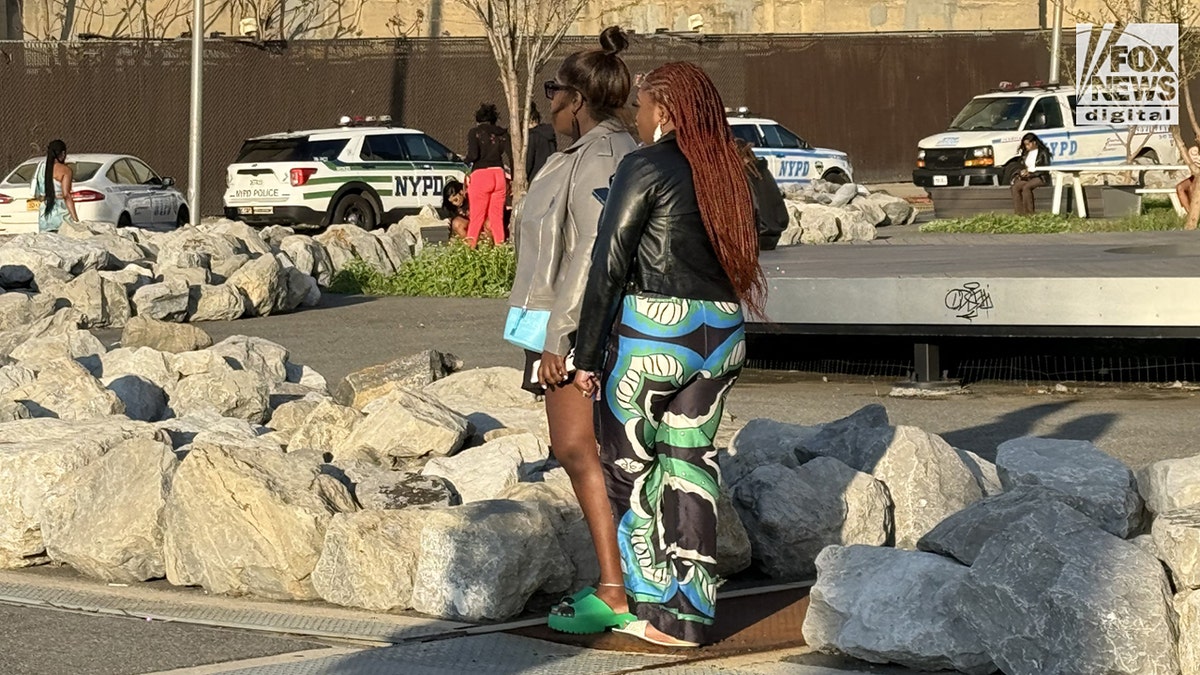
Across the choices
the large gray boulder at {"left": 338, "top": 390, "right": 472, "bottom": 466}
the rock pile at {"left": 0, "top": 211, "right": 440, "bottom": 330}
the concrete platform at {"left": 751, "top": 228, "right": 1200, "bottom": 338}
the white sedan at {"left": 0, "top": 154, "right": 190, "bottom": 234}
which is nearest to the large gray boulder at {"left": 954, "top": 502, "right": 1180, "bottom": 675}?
the large gray boulder at {"left": 338, "top": 390, "right": 472, "bottom": 466}

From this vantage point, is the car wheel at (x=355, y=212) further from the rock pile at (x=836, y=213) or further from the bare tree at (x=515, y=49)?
the rock pile at (x=836, y=213)

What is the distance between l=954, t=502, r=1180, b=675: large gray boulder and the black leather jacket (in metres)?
1.17

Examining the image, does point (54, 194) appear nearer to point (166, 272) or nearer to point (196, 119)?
point (196, 119)

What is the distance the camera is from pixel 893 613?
5430 mm

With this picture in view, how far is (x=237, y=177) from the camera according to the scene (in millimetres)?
27531

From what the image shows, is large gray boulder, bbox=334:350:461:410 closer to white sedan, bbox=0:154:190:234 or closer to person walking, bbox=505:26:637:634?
person walking, bbox=505:26:637:634

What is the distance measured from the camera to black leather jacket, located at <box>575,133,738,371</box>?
5.39 m

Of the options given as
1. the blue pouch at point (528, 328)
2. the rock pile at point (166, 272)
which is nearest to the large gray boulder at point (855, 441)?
the blue pouch at point (528, 328)

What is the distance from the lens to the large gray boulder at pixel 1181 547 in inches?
209

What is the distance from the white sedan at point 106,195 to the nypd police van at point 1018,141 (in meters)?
12.8

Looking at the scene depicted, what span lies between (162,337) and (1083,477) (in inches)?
274

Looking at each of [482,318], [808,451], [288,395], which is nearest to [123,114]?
[482,318]

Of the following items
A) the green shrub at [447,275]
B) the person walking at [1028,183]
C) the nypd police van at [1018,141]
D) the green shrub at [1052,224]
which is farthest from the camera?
the nypd police van at [1018,141]

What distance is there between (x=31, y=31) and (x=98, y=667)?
33.6 metres
